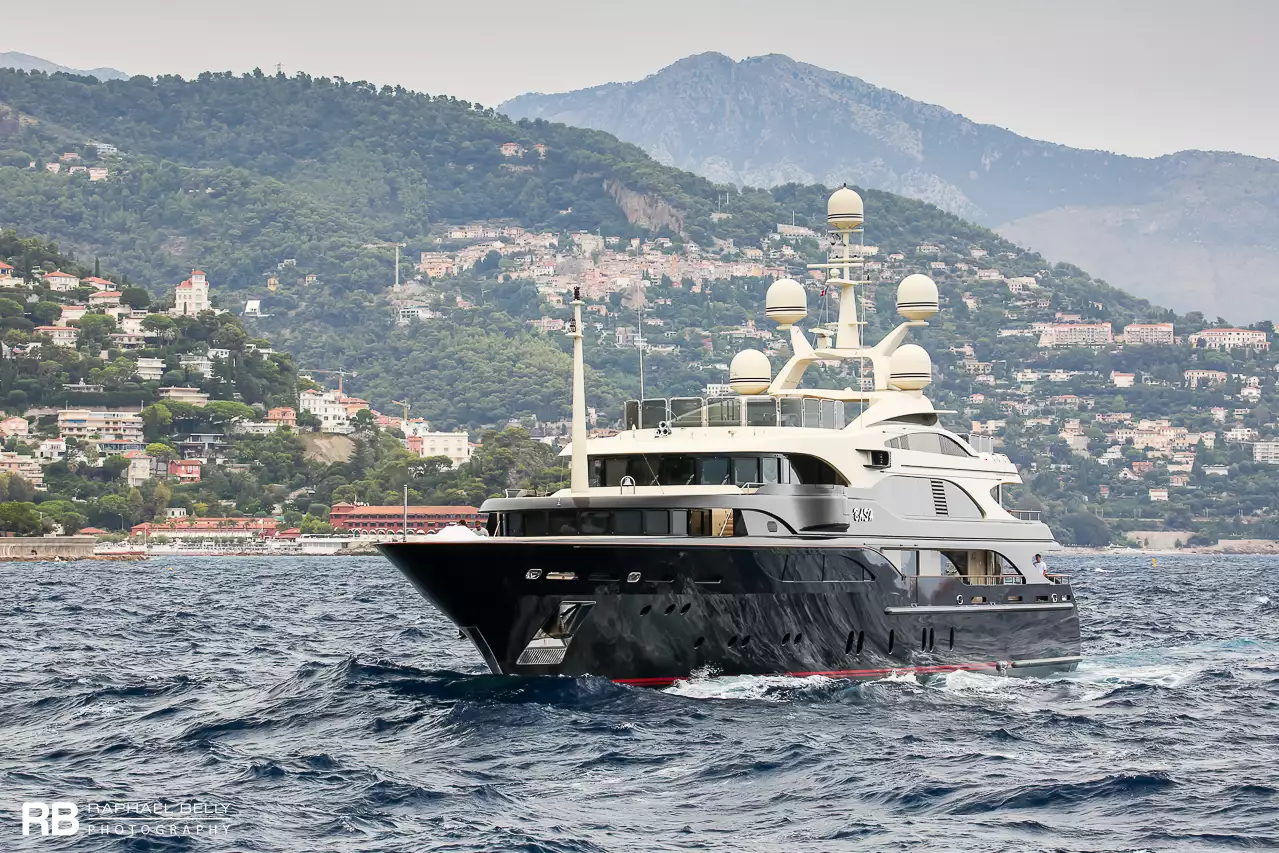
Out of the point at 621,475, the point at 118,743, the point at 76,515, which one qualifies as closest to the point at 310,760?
the point at 118,743

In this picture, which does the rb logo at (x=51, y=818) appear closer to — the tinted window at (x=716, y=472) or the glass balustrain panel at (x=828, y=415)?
the tinted window at (x=716, y=472)

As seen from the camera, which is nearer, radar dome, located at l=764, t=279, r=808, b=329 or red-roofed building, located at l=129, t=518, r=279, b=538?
radar dome, located at l=764, t=279, r=808, b=329

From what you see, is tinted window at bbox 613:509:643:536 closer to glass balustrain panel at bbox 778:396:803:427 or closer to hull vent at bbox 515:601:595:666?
hull vent at bbox 515:601:595:666

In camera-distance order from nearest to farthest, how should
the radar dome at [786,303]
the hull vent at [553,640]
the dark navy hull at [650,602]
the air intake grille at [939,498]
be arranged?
the dark navy hull at [650,602], the hull vent at [553,640], the air intake grille at [939,498], the radar dome at [786,303]

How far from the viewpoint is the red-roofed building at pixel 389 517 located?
168 metres

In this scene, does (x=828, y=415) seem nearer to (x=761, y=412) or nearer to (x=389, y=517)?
(x=761, y=412)

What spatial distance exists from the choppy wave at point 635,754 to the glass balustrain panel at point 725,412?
506cm

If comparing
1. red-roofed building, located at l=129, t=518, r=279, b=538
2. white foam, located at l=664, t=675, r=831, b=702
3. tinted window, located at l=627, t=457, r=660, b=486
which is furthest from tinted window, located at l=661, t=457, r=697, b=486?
red-roofed building, located at l=129, t=518, r=279, b=538

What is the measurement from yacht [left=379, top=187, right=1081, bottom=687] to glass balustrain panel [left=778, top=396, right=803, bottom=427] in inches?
1.5

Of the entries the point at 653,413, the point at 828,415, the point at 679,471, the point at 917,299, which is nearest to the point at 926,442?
the point at 828,415

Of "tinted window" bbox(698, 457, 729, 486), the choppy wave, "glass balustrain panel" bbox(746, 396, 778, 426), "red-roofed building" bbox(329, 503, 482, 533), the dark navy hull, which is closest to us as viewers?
the choppy wave

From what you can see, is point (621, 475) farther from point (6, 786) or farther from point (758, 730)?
point (6, 786)

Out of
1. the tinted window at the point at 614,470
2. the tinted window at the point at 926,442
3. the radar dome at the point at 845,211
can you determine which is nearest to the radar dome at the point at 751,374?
the tinted window at the point at 926,442

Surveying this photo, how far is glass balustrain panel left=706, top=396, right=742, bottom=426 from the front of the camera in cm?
3475
